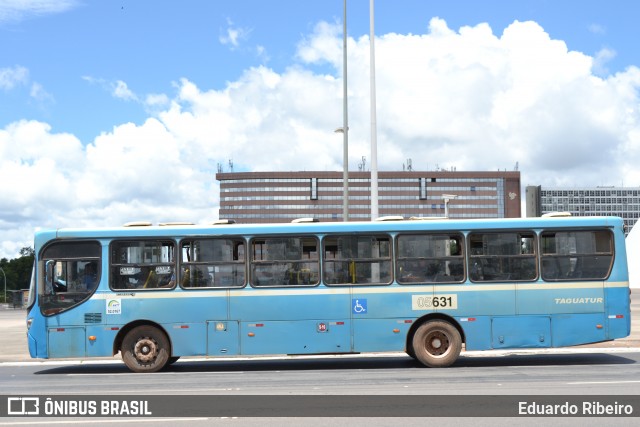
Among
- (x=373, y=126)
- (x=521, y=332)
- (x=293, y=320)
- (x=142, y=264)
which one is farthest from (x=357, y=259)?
(x=373, y=126)

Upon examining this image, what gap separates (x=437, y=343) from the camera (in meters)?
16.1

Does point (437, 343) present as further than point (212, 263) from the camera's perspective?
No

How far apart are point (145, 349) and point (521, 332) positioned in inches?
303

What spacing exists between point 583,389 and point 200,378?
693cm

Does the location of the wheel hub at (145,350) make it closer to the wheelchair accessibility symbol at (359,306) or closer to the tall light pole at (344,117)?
the wheelchair accessibility symbol at (359,306)

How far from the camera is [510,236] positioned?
1625cm

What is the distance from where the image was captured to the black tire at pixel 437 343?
1593cm

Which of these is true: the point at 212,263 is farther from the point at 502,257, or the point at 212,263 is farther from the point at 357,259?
the point at 502,257

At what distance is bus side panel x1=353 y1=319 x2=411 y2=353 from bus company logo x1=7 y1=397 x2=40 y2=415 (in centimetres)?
641

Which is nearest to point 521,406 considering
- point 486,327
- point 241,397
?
point 241,397

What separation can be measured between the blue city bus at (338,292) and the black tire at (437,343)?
0.03 metres

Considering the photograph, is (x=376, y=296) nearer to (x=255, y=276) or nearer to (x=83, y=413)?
(x=255, y=276)

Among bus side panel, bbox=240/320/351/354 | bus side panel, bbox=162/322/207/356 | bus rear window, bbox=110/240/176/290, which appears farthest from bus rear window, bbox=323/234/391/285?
bus rear window, bbox=110/240/176/290

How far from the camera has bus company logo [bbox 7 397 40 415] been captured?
11.0 metres
